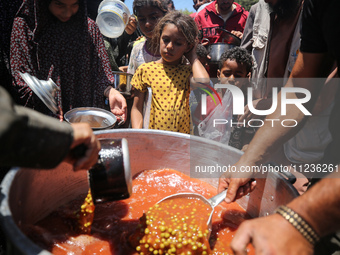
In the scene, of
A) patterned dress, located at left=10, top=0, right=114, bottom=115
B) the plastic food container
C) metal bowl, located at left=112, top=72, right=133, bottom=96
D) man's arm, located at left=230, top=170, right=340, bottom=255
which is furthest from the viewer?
the plastic food container

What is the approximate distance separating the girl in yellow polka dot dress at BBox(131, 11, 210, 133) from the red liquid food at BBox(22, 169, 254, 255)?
0.87 m

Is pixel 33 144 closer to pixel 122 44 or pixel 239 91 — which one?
pixel 239 91

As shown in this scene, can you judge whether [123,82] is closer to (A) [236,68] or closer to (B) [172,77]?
(B) [172,77]

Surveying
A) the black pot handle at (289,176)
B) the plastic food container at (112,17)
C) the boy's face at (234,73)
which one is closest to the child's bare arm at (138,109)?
the boy's face at (234,73)

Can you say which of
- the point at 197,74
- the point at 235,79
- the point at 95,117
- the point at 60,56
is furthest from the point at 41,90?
the point at 235,79

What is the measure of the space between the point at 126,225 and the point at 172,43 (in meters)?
1.76

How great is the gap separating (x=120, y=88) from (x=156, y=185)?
1.56 m

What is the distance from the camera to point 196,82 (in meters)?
2.47

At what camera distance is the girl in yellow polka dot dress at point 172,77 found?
8.00 feet

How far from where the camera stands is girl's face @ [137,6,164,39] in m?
3.00

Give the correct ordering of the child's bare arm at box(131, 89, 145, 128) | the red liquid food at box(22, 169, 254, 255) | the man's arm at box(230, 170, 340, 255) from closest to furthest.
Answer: the man's arm at box(230, 170, 340, 255), the red liquid food at box(22, 169, 254, 255), the child's bare arm at box(131, 89, 145, 128)

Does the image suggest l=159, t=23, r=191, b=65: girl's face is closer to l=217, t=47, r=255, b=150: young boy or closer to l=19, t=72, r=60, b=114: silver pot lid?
l=217, t=47, r=255, b=150: young boy

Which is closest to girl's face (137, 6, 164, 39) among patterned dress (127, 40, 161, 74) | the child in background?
the child in background

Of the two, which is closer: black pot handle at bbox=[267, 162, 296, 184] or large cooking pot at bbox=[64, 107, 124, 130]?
black pot handle at bbox=[267, 162, 296, 184]
